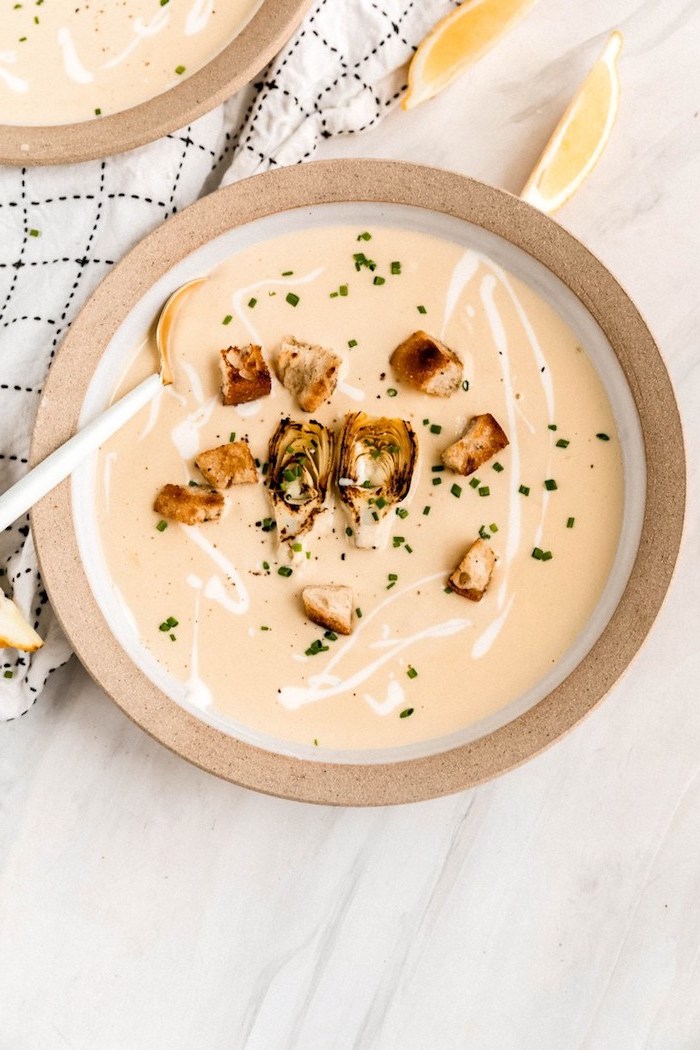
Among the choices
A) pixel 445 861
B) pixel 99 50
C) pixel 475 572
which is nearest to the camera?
pixel 475 572

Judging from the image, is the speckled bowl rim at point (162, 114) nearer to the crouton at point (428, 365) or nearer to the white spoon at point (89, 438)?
the white spoon at point (89, 438)

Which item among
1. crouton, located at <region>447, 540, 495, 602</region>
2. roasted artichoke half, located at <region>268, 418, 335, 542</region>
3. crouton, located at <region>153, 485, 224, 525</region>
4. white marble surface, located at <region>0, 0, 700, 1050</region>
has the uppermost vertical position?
roasted artichoke half, located at <region>268, 418, 335, 542</region>

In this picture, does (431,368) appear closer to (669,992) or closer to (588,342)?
(588,342)

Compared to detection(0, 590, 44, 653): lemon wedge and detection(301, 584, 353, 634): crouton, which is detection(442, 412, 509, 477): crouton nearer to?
detection(301, 584, 353, 634): crouton

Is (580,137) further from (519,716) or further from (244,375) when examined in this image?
(519,716)

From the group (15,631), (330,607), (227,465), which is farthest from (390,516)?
(15,631)

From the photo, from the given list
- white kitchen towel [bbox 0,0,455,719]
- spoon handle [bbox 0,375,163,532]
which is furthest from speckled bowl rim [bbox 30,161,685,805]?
white kitchen towel [bbox 0,0,455,719]

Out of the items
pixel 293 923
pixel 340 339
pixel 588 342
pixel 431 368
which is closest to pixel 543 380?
pixel 588 342
